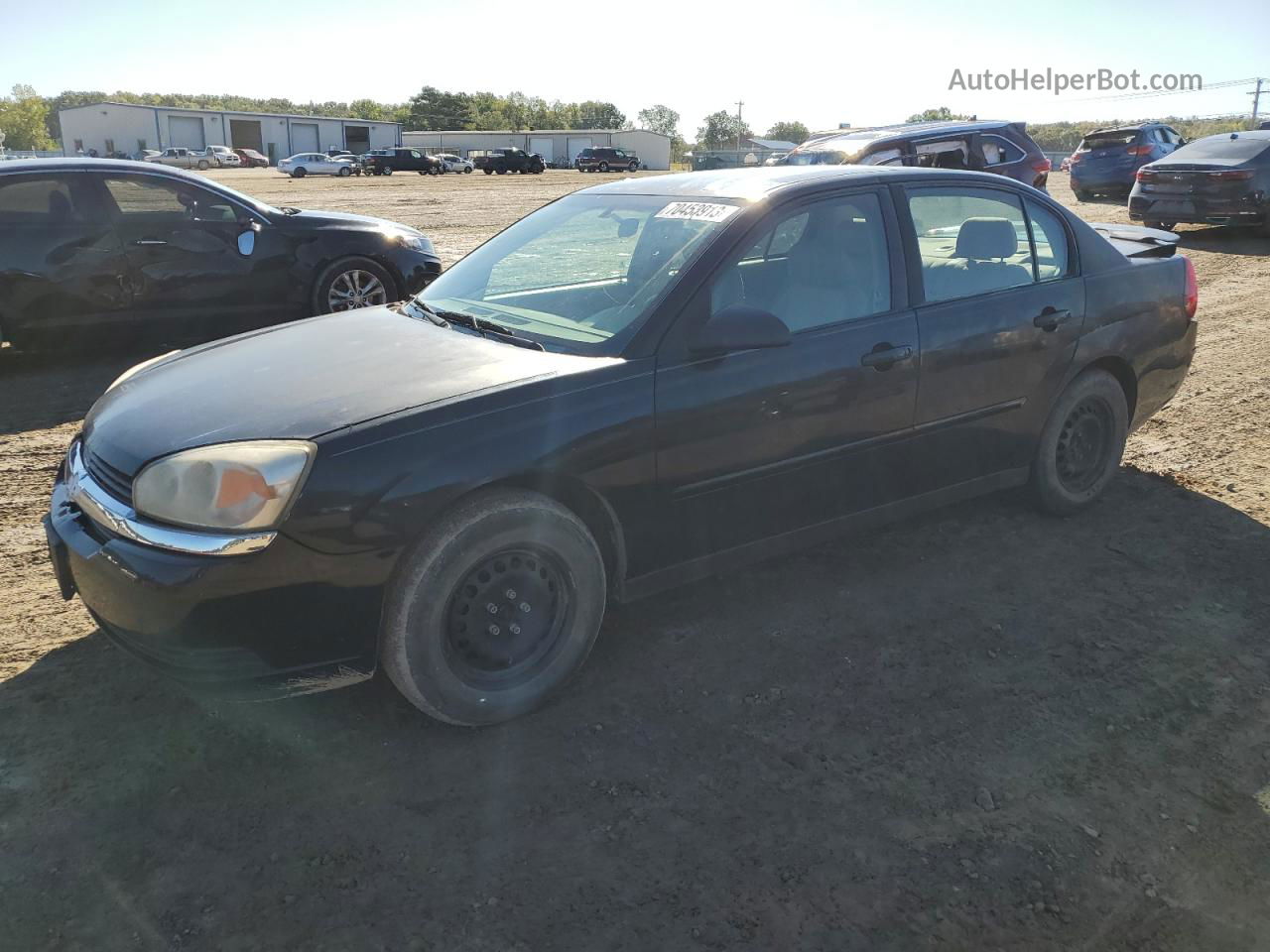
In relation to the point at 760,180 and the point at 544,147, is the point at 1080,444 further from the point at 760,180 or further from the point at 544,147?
the point at 544,147

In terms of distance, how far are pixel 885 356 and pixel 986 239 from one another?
98 cm

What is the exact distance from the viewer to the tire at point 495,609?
112 inches

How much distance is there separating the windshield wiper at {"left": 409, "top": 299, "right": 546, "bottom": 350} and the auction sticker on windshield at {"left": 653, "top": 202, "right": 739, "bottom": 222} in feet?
2.63

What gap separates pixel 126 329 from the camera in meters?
7.54

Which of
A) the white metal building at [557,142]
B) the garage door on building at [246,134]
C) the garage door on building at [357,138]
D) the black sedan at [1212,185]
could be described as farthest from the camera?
the garage door on building at [357,138]

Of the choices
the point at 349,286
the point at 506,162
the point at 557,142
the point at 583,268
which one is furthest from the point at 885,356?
the point at 557,142

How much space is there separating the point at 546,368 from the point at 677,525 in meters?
0.71

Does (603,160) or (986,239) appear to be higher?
(603,160)

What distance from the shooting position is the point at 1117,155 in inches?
779

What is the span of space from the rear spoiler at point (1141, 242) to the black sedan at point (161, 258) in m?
5.56

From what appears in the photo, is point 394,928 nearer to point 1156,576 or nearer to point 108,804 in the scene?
point 108,804

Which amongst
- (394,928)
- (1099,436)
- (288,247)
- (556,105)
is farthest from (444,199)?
(556,105)

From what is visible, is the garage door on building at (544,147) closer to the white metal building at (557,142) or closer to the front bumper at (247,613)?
the white metal building at (557,142)

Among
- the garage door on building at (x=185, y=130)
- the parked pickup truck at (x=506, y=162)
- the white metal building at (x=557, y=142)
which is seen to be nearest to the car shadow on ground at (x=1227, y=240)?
the parked pickup truck at (x=506, y=162)
